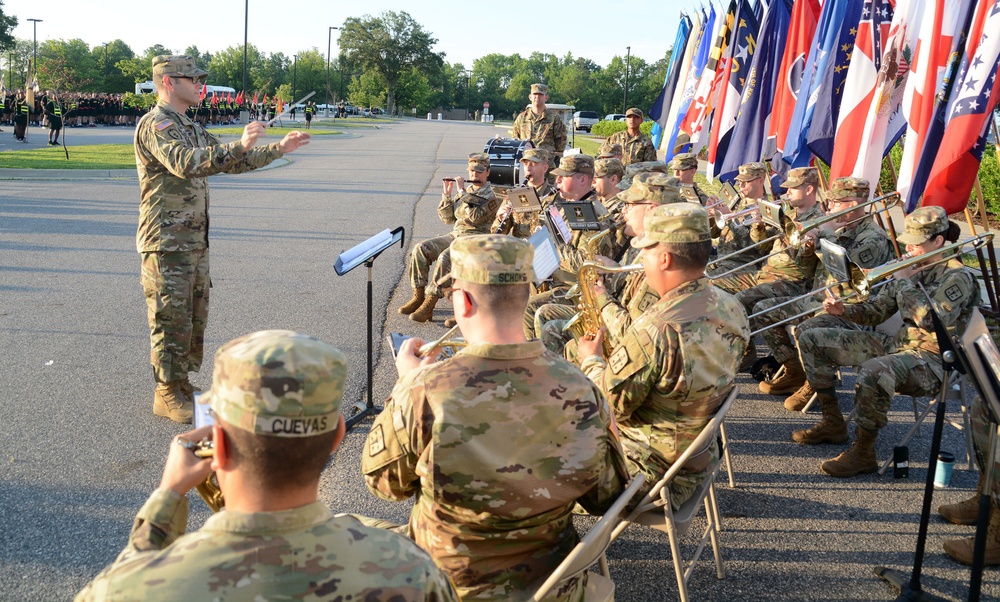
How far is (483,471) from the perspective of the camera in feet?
8.38

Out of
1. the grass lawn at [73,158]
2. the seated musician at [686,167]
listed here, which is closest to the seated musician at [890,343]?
the seated musician at [686,167]

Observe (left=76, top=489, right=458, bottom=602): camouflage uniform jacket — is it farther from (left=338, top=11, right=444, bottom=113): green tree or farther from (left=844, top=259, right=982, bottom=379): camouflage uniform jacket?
(left=338, top=11, right=444, bottom=113): green tree

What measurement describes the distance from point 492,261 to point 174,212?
3.63 m

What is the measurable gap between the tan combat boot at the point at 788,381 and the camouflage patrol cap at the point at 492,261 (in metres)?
4.55

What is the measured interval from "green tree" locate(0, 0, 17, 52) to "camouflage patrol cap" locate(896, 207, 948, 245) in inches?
3015

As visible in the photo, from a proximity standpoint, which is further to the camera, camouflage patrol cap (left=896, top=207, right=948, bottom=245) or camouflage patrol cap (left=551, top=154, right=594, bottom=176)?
camouflage patrol cap (left=551, top=154, right=594, bottom=176)

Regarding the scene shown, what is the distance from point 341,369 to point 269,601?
0.47m

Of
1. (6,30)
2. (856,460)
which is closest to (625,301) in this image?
(856,460)

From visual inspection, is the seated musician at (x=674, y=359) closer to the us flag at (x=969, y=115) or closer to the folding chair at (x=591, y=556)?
the folding chair at (x=591, y=556)

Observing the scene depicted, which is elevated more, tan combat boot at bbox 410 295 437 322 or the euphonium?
the euphonium

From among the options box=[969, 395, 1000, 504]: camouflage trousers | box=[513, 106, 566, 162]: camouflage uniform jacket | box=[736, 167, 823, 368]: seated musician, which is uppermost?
box=[513, 106, 566, 162]: camouflage uniform jacket

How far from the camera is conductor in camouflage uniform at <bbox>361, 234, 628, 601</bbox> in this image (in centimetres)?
256

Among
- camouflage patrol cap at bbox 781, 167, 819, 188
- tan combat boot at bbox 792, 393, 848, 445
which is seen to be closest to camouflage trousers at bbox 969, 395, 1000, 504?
tan combat boot at bbox 792, 393, 848, 445

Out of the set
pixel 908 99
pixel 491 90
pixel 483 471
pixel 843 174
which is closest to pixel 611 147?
pixel 843 174
